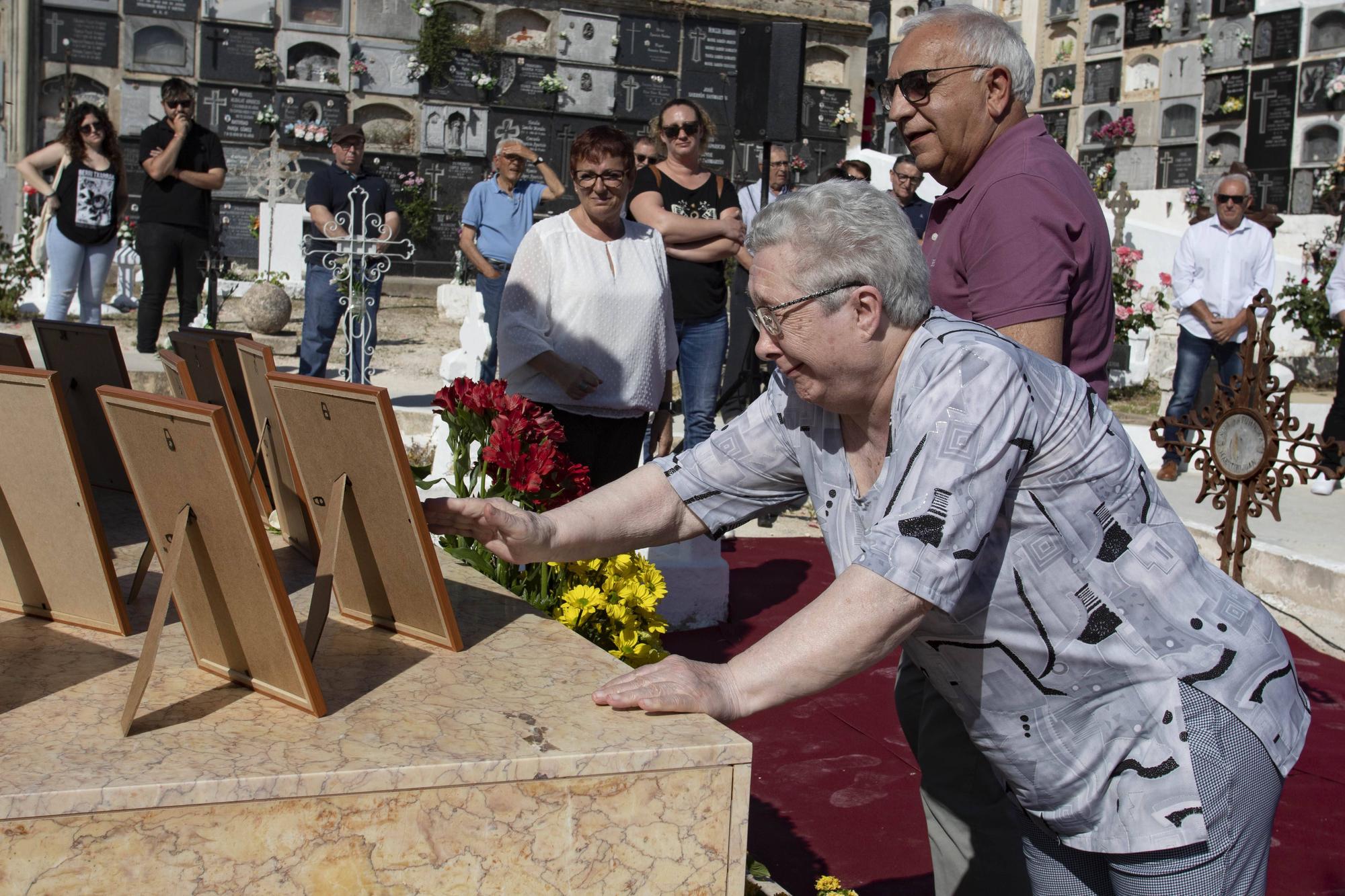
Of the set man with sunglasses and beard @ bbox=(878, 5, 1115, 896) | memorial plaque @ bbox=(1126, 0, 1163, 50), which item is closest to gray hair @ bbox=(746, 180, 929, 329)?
man with sunglasses and beard @ bbox=(878, 5, 1115, 896)

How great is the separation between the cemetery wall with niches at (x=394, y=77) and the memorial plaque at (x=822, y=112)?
0.34 m

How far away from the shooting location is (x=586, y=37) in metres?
18.9

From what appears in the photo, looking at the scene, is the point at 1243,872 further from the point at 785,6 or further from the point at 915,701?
the point at 785,6

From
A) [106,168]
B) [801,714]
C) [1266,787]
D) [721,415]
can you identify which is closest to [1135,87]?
[721,415]

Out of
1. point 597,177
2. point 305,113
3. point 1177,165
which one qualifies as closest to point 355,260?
point 597,177

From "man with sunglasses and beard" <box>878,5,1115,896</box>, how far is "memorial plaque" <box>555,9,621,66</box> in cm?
1735

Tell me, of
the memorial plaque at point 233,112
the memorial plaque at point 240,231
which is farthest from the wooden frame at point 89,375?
the memorial plaque at point 233,112

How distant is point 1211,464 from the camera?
161 inches

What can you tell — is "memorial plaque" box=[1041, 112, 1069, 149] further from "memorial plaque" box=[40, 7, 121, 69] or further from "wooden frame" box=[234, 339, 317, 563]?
"wooden frame" box=[234, 339, 317, 563]

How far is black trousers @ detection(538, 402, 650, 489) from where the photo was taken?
12.1 feet

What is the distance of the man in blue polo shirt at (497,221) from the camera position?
676 cm

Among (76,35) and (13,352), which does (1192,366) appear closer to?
(13,352)

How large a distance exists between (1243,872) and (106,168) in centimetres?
666

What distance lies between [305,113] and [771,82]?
12.5 m
